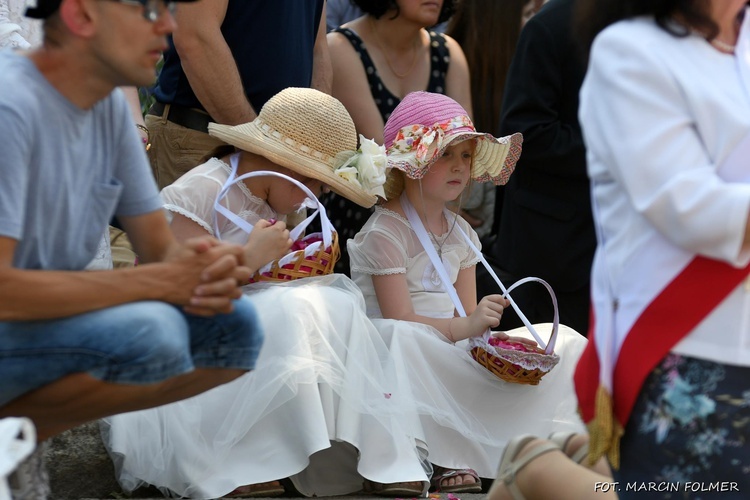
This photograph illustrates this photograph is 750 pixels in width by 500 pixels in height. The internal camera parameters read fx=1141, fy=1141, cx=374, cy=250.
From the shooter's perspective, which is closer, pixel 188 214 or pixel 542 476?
pixel 542 476

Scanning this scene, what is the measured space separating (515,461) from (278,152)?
158 cm

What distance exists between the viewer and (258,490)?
3.67m

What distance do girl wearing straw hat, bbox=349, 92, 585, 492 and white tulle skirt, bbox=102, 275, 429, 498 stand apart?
23 cm

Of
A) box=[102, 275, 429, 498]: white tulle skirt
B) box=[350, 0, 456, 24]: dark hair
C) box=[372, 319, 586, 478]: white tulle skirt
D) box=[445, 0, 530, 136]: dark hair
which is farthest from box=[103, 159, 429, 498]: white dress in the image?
box=[445, 0, 530, 136]: dark hair

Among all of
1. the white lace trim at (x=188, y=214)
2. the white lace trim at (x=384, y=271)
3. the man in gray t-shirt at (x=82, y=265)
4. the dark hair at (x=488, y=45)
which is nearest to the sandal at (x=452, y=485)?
the white lace trim at (x=384, y=271)

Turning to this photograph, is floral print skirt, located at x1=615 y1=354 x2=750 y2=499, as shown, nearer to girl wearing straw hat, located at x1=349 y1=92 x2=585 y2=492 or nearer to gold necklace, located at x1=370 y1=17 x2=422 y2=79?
girl wearing straw hat, located at x1=349 y1=92 x2=585 y2=492

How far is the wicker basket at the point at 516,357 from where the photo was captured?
408cm

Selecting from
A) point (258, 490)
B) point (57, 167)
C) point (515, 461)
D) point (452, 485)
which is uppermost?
point (57, 167)

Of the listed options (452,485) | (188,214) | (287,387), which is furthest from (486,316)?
(188,214)

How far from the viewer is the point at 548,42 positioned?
4.94 metres

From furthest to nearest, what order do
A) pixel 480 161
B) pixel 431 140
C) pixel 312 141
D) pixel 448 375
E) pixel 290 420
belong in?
1. pixel 480 161
2. pixel 431 140
3. pixel 448 375
4. pixel 312 141
5. pixel 290 420

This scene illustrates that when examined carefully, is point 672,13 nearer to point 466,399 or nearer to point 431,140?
point 431,140

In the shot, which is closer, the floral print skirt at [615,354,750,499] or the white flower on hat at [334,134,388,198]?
the floral print skirt at [615,354,750,499]

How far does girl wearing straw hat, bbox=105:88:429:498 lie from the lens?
367 cm
